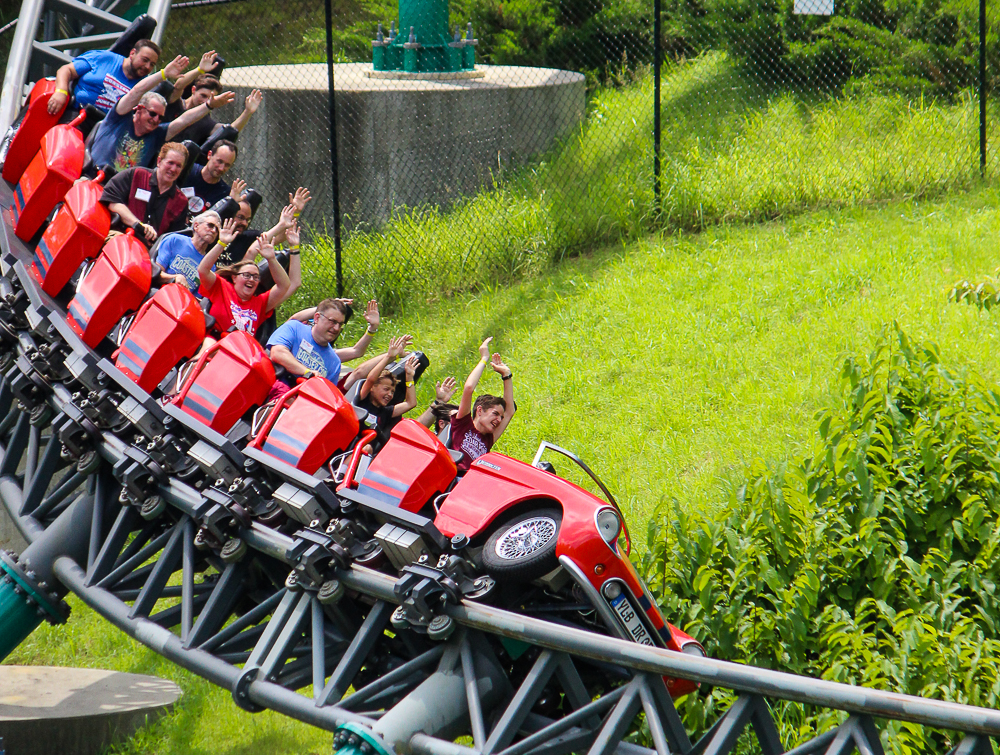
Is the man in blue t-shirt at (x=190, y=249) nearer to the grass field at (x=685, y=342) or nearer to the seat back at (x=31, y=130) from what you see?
the seat back at (x=31, y=130)

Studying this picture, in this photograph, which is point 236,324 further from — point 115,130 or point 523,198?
point 523,198

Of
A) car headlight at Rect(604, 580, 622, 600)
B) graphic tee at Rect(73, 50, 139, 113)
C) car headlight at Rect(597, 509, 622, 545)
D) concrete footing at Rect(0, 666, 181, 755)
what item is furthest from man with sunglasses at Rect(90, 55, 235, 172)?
car headlight at Rect(604, 580, 622, 600)

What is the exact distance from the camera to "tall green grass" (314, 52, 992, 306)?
1070 cm

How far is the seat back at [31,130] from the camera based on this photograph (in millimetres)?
7547

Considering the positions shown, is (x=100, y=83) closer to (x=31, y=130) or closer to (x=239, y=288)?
(x=31, y=130)

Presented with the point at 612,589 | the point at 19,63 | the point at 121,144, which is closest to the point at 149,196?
the point at 121,144

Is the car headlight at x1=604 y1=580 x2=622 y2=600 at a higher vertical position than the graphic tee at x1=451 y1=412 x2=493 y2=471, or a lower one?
lower

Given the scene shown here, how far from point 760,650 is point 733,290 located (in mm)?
3919

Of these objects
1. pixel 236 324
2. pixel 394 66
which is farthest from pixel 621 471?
pixel 394 66

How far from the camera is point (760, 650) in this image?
19.2ft

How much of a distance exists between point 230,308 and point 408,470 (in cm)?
221

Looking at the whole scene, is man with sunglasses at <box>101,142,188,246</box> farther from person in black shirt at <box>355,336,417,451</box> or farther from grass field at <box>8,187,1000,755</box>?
grass field at <box>8,187,1000,755</box>

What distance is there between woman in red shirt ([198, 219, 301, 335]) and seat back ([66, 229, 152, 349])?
404 millimetres

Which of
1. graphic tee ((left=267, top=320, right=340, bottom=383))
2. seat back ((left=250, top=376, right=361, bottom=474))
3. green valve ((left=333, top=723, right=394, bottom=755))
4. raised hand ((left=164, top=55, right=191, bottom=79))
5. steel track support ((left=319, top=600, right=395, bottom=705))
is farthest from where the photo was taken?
raised hand ((left=164, top=55, right=191, bottom=79))
